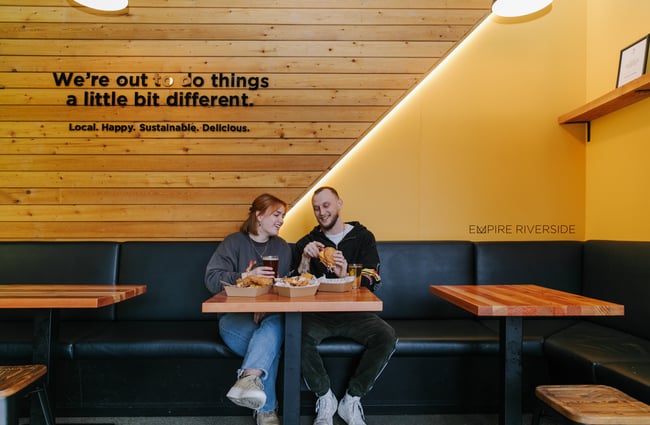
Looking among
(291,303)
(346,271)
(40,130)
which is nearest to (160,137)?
(40,130)

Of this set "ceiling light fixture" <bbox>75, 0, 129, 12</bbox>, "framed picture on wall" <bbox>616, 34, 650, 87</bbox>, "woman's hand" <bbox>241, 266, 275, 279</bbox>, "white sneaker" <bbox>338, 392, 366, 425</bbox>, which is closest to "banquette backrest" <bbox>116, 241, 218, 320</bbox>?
"woman's hand" <bbox>241, 266, 275, 279</bbox>

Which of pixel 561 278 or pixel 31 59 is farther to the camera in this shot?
pixel 31 59

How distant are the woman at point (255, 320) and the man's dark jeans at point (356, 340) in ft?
0.54

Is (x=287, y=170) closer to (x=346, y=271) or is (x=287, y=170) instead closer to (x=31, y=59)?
(x=346, y=271)

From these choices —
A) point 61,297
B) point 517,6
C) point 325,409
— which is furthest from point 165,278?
point 517,6

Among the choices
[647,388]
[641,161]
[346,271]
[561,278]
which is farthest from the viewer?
[561,278]

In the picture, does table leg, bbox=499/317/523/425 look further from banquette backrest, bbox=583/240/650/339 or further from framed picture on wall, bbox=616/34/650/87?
framed picture on wall, bbox=616/34/650/87

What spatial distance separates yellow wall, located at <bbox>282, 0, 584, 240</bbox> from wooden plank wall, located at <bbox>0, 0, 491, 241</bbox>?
0.62 feet

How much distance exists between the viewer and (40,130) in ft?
10.5

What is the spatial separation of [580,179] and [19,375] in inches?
140

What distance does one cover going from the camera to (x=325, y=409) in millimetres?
2168

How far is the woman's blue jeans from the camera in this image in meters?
2.04

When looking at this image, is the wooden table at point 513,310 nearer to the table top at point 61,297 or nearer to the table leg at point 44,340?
the table top at point 61,297

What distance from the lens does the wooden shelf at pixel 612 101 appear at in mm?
2543
